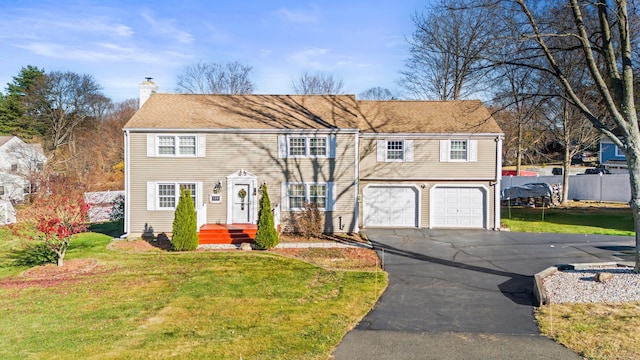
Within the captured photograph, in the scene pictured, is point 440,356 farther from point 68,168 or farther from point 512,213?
point 68,168

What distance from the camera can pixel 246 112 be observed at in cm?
2041

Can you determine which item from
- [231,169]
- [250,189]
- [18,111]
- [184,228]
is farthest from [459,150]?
[18,111]

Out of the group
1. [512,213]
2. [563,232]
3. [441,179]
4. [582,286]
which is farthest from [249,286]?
[512,213]

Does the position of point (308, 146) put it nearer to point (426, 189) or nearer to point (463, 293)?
point (426, 189)

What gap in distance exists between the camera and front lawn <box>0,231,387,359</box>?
7.43 metres

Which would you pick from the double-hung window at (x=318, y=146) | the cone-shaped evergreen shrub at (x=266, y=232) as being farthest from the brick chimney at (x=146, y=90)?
the cone-shaped evergreen shrub at (x=266, y=232)

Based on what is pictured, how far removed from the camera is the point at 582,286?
1050cm

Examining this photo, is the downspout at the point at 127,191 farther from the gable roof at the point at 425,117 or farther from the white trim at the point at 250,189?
the gable roof at the point at 425,117

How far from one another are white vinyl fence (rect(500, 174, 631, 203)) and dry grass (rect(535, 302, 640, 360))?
27.0m

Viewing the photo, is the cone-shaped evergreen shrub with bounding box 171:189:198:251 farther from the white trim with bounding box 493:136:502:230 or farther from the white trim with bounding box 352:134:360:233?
the white trim with bounding box 493:136:502:230

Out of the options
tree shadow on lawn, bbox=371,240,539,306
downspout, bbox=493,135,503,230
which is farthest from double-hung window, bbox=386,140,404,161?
tree shadow on lawn, bbox=371,240,539,306

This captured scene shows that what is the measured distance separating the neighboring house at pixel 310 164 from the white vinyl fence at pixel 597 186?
17.4 metres

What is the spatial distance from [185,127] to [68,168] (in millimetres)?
27283

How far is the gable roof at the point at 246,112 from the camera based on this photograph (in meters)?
19.1
